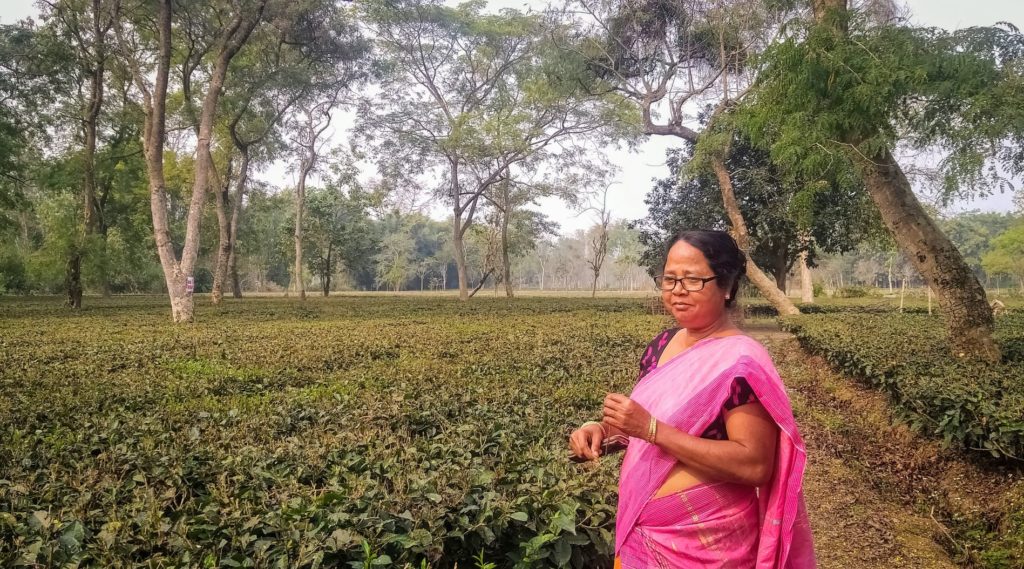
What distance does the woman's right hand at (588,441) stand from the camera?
5.90 feet

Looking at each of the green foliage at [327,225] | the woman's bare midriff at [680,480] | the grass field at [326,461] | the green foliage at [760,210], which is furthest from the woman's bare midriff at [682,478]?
the green foliage at [327,225]

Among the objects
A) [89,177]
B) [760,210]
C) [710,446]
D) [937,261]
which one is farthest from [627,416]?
[89,177]

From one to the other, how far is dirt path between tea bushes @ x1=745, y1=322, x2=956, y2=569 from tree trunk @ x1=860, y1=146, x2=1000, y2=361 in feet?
4.16

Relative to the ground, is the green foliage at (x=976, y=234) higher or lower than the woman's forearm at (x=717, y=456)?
higher

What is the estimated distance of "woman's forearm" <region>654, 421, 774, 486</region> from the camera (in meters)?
1.46

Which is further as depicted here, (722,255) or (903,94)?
(903,94)

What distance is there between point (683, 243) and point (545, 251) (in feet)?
325

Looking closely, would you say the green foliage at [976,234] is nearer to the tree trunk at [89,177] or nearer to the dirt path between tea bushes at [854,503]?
the dirt path between tea bushes at [854,503]

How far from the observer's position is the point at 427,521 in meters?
2.04

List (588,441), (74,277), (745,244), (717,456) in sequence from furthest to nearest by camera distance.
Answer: (74,277) → (745,244) → (588,441) → (717,456)

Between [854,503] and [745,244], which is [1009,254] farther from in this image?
[854,503]

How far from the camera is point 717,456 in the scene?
57.5 inches

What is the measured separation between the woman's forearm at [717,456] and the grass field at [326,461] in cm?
74

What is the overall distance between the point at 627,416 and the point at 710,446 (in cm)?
22
